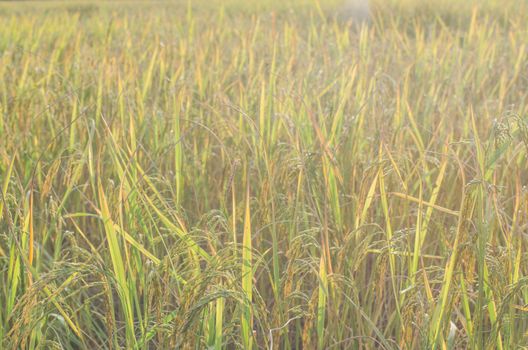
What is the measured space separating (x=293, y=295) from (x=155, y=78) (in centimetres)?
157

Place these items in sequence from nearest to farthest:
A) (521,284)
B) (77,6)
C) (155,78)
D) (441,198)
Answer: (521,284), (441,198), (155,78), (77,6)

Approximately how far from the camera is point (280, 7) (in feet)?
20.4

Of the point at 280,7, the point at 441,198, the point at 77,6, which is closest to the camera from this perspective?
the point at 441,198

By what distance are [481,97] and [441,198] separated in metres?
0.96

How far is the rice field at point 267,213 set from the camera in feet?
2.64

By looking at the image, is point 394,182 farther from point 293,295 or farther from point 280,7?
point 280,7

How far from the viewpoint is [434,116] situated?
5.18 feet

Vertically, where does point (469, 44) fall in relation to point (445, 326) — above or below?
above

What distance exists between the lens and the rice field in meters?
0.81

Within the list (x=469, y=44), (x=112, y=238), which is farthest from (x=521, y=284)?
(x=469, y=44)

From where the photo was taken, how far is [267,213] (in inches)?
42.3

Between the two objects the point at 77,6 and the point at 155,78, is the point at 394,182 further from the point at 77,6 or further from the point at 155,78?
the point at 77,6

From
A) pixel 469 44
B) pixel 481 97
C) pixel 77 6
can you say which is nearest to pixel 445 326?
pixel 481 97

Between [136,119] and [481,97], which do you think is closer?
[136,119]
